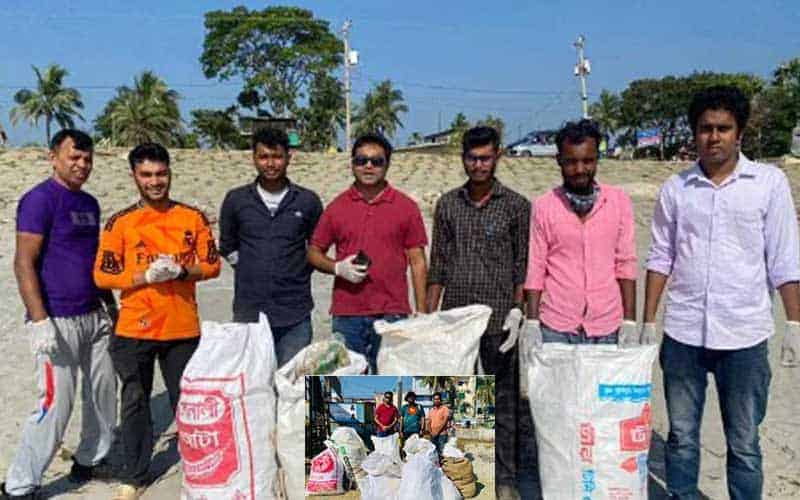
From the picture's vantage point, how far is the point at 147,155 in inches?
130

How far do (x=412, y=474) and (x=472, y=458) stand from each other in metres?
0.28

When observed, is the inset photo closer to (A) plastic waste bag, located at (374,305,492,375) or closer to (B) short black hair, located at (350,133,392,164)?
(A) plastic waste bag, located at (374,305,492,375)

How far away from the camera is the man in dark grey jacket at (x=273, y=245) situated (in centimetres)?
342

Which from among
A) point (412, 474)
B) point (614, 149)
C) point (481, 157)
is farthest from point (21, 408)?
point (614, 149)

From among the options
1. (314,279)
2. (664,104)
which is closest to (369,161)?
(314,279)

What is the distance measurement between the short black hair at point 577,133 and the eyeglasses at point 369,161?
75 centimetres

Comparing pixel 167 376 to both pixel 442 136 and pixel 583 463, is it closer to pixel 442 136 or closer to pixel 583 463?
pixel 583 463

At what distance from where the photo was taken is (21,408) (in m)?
4.50

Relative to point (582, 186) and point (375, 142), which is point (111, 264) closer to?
point (375, 142)

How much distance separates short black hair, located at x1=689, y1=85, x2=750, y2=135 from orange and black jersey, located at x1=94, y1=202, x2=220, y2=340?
205cm

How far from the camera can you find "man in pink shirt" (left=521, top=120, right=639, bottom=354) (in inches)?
117

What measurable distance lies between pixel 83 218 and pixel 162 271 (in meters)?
0.53

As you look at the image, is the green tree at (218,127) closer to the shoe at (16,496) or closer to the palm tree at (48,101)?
the palm tree at (48,101)

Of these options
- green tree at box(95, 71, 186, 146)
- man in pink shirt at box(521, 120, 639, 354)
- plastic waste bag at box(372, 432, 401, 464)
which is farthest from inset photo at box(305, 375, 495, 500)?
green tree at box(95, 71, 186, 146)
